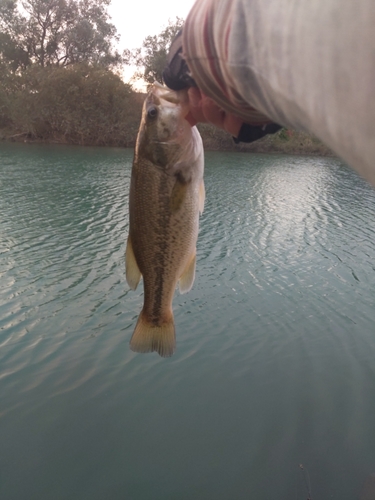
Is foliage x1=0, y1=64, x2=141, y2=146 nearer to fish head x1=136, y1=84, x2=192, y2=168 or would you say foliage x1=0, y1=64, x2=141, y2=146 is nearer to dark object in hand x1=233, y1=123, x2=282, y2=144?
fish head x1=136, y1=84, x2=192, y2=168

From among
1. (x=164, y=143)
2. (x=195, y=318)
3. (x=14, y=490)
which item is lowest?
(x=14, y=490)

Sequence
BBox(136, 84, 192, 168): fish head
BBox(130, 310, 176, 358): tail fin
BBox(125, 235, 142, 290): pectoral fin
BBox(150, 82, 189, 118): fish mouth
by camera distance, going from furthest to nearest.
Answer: BBox(130, 310, 176, 358): tail fin → BBox(125, 235, 142, 290): pectoral fin → BBox(136, 84, 192, 168): fish head → BBox(150, 82, 189, 118): fish mouth

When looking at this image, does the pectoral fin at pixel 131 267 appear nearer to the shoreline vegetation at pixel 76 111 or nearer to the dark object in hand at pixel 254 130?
the dark object in hand at pixel 254 130

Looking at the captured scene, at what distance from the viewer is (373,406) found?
6.09 metres

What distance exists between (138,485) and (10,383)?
232cm

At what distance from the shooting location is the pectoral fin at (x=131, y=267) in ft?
7.40

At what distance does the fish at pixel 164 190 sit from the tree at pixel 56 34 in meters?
42.7

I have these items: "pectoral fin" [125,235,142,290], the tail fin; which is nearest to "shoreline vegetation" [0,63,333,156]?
the tail fin

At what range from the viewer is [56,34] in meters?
40.9

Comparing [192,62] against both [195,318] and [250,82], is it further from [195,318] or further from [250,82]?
[195,318]

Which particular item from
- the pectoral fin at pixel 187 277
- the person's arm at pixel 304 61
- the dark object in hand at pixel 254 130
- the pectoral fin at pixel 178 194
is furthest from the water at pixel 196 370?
the person's arm at pixel 304 61

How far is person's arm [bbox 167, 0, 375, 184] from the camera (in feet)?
1.79

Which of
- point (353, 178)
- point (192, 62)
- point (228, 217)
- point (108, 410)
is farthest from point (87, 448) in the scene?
point (353, 178)

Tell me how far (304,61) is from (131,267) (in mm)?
1733
